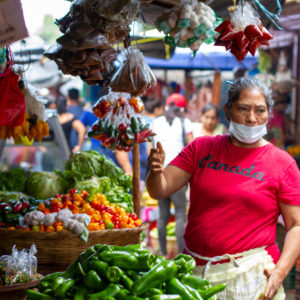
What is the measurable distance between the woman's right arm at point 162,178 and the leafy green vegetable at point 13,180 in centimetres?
179

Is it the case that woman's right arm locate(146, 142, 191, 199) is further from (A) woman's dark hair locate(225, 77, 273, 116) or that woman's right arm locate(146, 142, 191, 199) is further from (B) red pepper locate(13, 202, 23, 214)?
(B) red pepper locate(13, 202, 23, 214)

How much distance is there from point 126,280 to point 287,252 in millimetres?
1233

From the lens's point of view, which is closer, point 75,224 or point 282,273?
point 282,273

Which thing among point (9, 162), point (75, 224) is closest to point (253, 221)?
point (75, 224)

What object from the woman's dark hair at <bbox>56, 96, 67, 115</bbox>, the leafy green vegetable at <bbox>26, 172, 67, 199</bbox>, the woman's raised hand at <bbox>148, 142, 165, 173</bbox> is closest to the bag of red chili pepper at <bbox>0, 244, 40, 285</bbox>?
the woman's raised hand at <bbox>148, 142, 165, 173</bbox>

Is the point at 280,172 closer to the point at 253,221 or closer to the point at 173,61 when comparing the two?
the point at 253,221

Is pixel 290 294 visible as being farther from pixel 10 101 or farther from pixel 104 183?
pixel 10 101

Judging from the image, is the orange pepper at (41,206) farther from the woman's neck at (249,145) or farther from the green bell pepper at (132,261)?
the green bell pepper at (132,261)

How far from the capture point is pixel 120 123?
3.42 m

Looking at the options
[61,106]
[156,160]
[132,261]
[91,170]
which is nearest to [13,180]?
[91,170]

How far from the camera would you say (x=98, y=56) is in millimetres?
2557

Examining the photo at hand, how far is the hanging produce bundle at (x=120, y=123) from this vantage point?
3.38 m

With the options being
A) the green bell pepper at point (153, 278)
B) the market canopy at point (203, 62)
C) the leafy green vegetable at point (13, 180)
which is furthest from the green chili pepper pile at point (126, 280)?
the market canopy at point (203, 62)

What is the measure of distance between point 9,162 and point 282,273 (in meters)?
4.34
